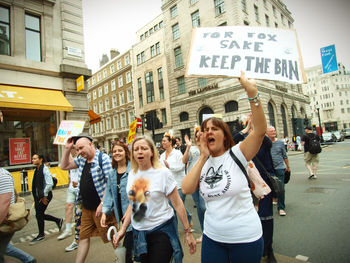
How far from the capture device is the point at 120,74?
37.3m

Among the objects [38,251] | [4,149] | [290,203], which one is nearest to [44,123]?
[4,149]

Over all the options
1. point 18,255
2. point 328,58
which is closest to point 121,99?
point 328,58

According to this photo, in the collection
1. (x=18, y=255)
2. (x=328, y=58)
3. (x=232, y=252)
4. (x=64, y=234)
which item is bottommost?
(x=64, y=234)

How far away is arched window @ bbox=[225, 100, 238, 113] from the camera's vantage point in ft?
74.1

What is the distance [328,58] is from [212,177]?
1027cm

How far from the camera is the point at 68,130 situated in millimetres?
5387

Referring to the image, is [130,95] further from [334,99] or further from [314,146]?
[334,99]

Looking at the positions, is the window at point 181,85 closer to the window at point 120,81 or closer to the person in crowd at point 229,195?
the window at point 120,81

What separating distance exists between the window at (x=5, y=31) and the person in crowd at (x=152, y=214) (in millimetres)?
11934

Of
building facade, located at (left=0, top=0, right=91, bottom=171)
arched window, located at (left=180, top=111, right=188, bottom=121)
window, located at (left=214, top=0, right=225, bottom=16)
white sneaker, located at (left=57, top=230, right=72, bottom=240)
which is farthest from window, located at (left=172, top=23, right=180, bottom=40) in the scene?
white sneaker, located at (left=57, top=230, right=72, bottom=240)

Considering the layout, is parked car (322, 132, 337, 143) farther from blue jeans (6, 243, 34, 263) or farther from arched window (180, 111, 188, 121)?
blue jeans (6, 243, 34, 263)

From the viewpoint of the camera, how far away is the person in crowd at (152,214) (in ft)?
6.81

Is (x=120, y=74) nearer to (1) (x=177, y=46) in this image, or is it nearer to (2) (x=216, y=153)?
(1) (x=177, y=46)

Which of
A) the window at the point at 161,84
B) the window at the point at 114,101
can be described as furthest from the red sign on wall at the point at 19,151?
the window at the point at 114,101
